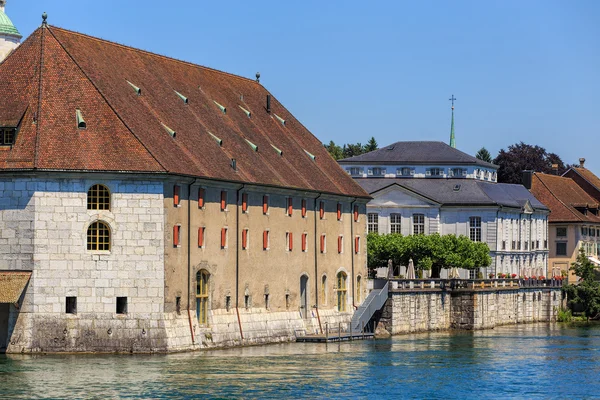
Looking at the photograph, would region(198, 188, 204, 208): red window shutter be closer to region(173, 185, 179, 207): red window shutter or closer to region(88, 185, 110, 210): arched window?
region(173, 185, 179, 207): red window shutter

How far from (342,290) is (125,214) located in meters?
25.6

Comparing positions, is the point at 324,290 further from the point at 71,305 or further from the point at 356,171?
the point at 356,171

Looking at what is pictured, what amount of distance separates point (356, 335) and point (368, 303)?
15.1ft

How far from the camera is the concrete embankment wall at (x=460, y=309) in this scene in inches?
3979

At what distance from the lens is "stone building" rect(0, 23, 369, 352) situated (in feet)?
248

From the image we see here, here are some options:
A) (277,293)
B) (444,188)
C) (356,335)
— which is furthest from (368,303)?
(444,188)

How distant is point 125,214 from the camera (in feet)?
251

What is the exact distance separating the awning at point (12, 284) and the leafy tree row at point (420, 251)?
47.9m

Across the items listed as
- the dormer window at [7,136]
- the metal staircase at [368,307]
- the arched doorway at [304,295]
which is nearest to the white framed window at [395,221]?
the metal staircase at [368,307]

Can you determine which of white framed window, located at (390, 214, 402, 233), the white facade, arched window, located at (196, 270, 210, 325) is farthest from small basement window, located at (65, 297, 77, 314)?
white framed window, located at (390, 214, 402, 233)

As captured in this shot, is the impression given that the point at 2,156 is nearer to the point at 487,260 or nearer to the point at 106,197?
the point at 106,197

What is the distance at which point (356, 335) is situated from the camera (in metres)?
94.1

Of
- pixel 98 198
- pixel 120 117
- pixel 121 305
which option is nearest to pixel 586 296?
pixel 120 117

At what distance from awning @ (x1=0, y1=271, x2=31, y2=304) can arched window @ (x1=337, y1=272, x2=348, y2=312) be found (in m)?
27.6
